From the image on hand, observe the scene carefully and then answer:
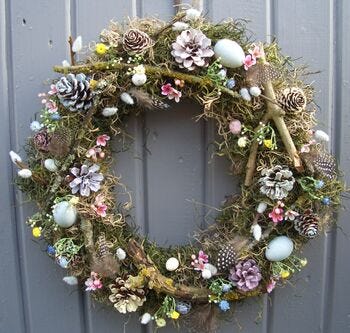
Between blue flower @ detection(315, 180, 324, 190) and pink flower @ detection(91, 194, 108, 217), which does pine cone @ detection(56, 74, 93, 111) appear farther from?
blue flower @ detection(315, 180, 324, 190)

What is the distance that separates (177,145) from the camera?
113 cm

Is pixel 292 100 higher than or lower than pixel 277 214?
higher

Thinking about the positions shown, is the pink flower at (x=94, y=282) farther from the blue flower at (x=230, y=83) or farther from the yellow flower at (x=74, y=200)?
the blue flower at (x=230, y=83)

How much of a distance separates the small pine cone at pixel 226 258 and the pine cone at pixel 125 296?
0.18m

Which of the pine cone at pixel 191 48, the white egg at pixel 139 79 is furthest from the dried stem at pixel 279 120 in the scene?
the white egg at pixel 139 79

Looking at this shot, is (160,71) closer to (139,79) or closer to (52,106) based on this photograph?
(139,79)

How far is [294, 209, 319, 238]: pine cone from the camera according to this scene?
954mm

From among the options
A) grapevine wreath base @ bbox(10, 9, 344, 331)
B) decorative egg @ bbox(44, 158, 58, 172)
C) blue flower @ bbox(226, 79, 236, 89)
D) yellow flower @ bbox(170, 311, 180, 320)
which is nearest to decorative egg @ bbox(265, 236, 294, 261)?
grapevine wreath base @ bbox(10, 9, 344, 331)

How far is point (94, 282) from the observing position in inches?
39.4

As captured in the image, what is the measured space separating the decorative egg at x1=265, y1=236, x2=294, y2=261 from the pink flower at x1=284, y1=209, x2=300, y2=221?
0.15 ft

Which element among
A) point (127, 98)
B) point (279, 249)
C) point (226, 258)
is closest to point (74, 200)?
point (127, 98)

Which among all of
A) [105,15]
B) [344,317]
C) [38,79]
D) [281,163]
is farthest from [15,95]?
[344,317]

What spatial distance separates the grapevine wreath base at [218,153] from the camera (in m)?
0.96

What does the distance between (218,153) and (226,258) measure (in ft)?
0.78
